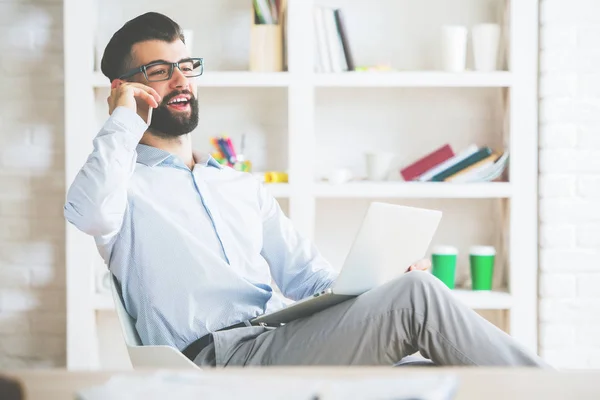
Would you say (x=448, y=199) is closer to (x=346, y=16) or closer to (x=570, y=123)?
(x=570, y=123)

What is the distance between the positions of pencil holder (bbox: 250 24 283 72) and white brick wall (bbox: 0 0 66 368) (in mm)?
829

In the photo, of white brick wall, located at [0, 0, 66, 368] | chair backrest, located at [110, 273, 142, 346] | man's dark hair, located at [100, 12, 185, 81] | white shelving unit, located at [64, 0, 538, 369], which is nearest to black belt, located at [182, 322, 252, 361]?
chair backrest, located at [110, 273, 142, 346]

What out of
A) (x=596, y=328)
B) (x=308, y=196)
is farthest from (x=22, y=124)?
(x=596, y=328)

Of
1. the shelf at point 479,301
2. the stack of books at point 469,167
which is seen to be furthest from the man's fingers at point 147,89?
the stack of books at point 469,167

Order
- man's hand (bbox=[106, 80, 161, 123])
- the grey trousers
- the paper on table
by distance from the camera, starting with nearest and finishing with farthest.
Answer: the paper on table < the grey trousers < man's hand (bbox=[106, 80, 161, 123])

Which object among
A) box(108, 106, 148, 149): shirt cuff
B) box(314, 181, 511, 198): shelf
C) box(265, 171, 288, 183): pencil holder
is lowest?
box(314, 181, 511, 198): shelf

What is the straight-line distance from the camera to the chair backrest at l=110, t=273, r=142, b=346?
185cm

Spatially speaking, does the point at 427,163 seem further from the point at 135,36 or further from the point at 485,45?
the point at 135,36

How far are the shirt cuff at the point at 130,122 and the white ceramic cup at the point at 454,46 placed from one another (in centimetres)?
169

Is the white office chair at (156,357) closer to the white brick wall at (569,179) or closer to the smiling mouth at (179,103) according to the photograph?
the smiling mouth at (179,103)

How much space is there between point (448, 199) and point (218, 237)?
171cm

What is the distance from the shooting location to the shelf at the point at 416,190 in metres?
3.27

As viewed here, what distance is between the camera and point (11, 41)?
3.47m

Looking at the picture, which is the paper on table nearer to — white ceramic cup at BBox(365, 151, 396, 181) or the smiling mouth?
the smiling mouth
